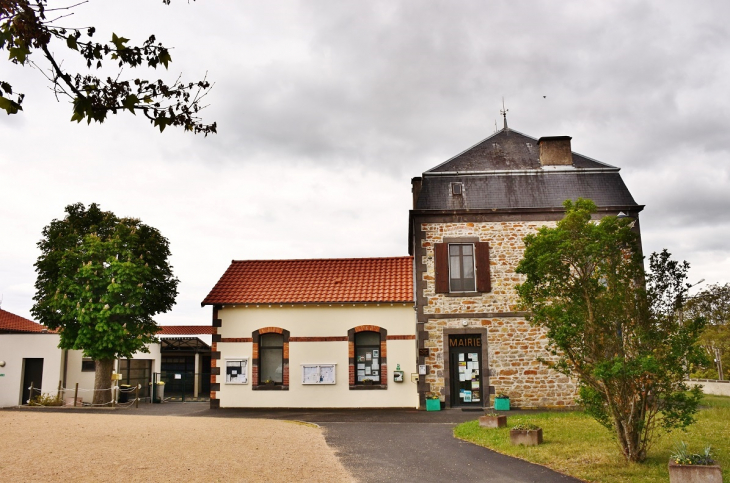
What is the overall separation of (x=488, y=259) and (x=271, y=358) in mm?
7732

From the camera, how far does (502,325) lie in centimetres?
1775

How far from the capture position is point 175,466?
874 centimetres

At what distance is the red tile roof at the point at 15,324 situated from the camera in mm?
27188

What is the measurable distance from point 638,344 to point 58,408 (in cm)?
1964

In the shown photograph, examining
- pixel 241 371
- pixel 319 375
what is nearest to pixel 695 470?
pixel 319 375

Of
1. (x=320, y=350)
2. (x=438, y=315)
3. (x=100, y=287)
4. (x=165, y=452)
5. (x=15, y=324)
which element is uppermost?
(x=100, y=287)

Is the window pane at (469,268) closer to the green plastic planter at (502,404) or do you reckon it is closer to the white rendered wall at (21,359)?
the green plastic planter at (502,404)

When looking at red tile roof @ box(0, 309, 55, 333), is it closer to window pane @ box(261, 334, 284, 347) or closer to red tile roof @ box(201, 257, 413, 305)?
red tile roof @ box(201, 257, 413, 305)

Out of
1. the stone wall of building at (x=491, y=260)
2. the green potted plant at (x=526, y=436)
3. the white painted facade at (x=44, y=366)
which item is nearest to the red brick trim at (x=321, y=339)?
the stone wall of building at (x=491, y=260)

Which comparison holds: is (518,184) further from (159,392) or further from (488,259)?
(159,392)

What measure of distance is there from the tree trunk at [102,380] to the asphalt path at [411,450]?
18.8 feet

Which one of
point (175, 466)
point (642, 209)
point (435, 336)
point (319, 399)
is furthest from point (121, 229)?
point (642, 209)

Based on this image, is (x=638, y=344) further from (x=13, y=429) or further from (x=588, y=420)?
(x=13, y=429)

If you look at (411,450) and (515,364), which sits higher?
(515,364)
